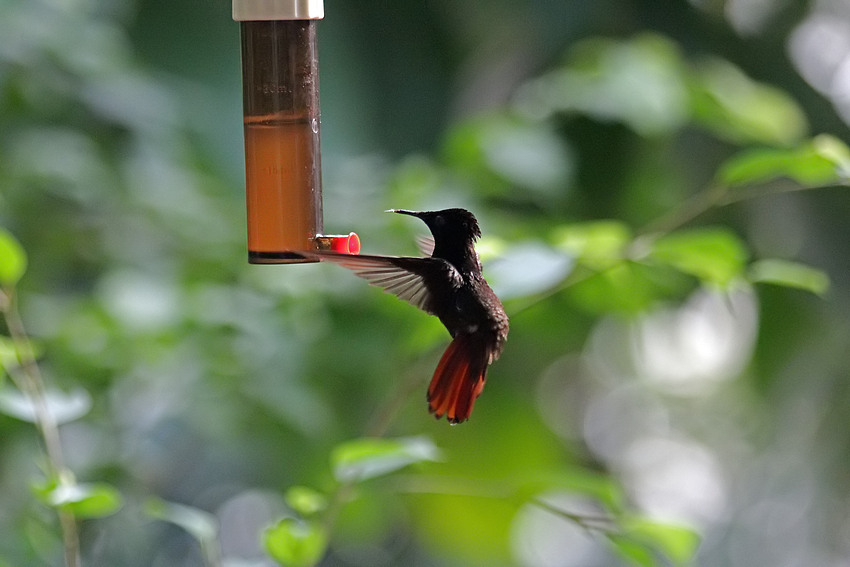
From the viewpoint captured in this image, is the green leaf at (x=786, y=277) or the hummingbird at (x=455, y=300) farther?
the green leaf at (x=786, y=277)

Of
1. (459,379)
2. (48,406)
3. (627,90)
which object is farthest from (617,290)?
(48,406)

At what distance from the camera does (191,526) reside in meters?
1.25

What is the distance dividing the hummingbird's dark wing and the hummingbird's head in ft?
0.17

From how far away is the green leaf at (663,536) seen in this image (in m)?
1.35

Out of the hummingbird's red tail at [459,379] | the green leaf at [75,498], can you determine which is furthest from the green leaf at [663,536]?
the green leaf at [75,498]

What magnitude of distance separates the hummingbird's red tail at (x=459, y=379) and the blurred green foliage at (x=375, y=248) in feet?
0.62

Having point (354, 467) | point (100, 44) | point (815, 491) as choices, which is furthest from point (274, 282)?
point (815, 491)

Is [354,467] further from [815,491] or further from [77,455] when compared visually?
[815,491]

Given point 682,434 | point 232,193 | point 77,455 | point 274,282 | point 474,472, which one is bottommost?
point 682,434

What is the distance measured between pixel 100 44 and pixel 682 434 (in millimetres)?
3334

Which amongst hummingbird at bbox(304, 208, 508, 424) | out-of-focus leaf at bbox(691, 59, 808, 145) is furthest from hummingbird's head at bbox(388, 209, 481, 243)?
out-of-focus leaf at bbox(691, 59, 808, 145)

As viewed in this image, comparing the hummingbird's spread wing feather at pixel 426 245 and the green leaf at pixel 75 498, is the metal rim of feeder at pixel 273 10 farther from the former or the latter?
the green leaf at pixel 75 498

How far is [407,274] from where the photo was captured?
3.42 ft

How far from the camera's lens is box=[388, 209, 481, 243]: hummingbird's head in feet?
3.68
